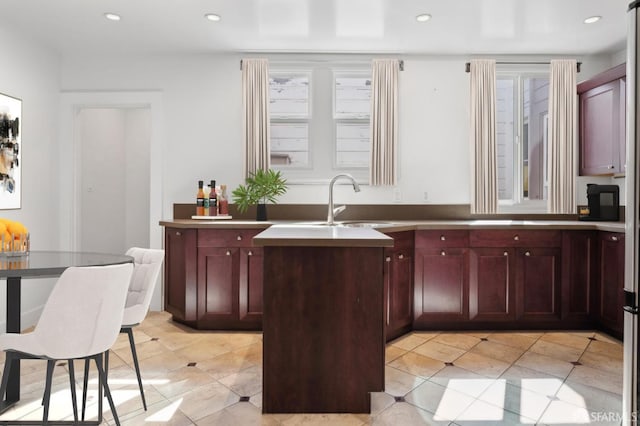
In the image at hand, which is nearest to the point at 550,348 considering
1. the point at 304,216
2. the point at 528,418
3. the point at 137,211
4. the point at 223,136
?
the point at 528,418

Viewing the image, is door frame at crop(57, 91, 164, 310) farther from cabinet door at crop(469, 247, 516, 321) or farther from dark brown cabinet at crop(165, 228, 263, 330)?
cabinet door at crop(469, 247, 516, 321)

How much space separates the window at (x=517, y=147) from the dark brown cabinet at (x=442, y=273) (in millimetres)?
1023

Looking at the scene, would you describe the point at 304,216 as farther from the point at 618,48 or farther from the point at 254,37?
the point at 618,48

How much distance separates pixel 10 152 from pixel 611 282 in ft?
16.5

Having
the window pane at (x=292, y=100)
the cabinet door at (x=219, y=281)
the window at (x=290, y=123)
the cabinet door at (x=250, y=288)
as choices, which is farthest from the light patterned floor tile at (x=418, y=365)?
the window pane at (x=292, y=100)

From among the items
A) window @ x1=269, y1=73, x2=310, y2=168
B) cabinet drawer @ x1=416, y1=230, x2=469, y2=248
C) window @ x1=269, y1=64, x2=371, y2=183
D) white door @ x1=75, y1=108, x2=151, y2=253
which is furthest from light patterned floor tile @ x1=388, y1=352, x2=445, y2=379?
white door @ x1=75, y1=108, x2=151, y2=253

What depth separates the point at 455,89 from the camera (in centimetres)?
411

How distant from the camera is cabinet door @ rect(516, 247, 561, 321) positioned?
3.46 meters

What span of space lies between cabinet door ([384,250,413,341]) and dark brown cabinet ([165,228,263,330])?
42.0 inches

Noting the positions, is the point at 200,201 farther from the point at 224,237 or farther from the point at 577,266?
the point at 577,266

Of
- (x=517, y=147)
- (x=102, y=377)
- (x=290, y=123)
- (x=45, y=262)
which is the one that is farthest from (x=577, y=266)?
(x=45, y=262)

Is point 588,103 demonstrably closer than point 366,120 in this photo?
Yes

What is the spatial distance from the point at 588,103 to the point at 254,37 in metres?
3.19

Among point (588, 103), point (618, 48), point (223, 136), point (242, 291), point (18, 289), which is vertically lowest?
point (242, 291)
